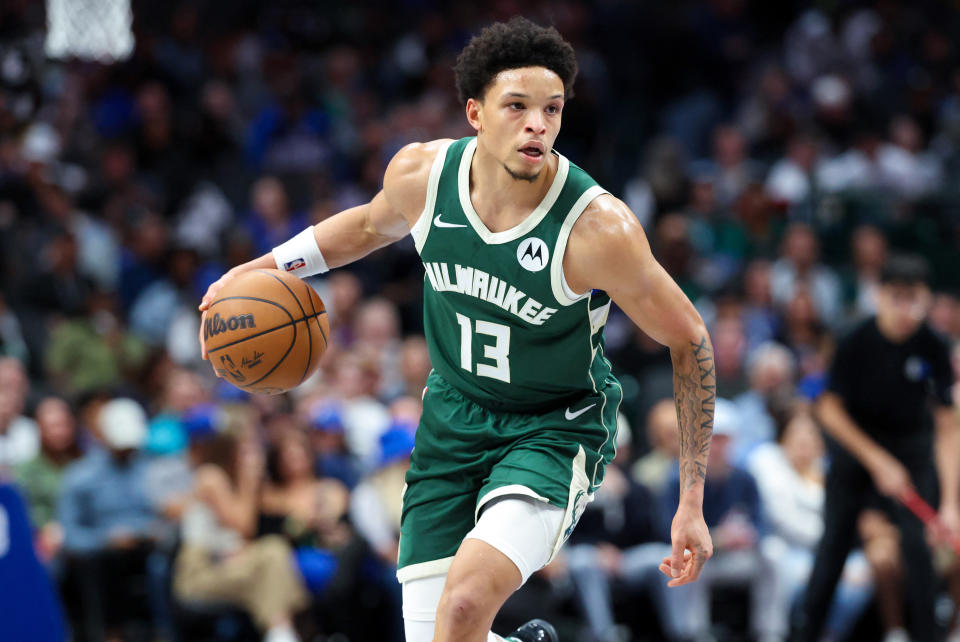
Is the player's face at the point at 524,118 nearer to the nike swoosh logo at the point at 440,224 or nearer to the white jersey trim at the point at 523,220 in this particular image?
the white jersey trim at the point at 523,220

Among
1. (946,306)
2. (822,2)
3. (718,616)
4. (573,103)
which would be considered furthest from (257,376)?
(822,2)

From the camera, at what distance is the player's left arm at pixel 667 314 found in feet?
12.0

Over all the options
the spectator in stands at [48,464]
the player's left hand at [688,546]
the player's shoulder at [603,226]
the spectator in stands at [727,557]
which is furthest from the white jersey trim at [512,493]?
the spectator in stands at [48,464]

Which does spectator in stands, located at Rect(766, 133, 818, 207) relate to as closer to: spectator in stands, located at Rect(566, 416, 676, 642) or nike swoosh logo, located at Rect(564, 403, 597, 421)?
spectator in stands, located at Rect(566, 416, 676, 642)

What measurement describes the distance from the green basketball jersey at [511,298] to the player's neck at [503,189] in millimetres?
29

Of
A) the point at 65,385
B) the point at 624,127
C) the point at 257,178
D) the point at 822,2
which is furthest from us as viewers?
the point at 822,2

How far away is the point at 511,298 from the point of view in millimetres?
3854

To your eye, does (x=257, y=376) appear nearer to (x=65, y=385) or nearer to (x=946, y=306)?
(x=65, y=385)

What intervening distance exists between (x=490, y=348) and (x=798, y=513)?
4743 millimetres

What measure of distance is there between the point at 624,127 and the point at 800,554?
6.14m

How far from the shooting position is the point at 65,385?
30.5ft

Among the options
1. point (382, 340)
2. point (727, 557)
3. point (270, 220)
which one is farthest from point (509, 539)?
point (270, 220)

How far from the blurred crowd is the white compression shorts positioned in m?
3.42

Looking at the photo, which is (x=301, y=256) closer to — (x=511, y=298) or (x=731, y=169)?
(x=511, y=298)
